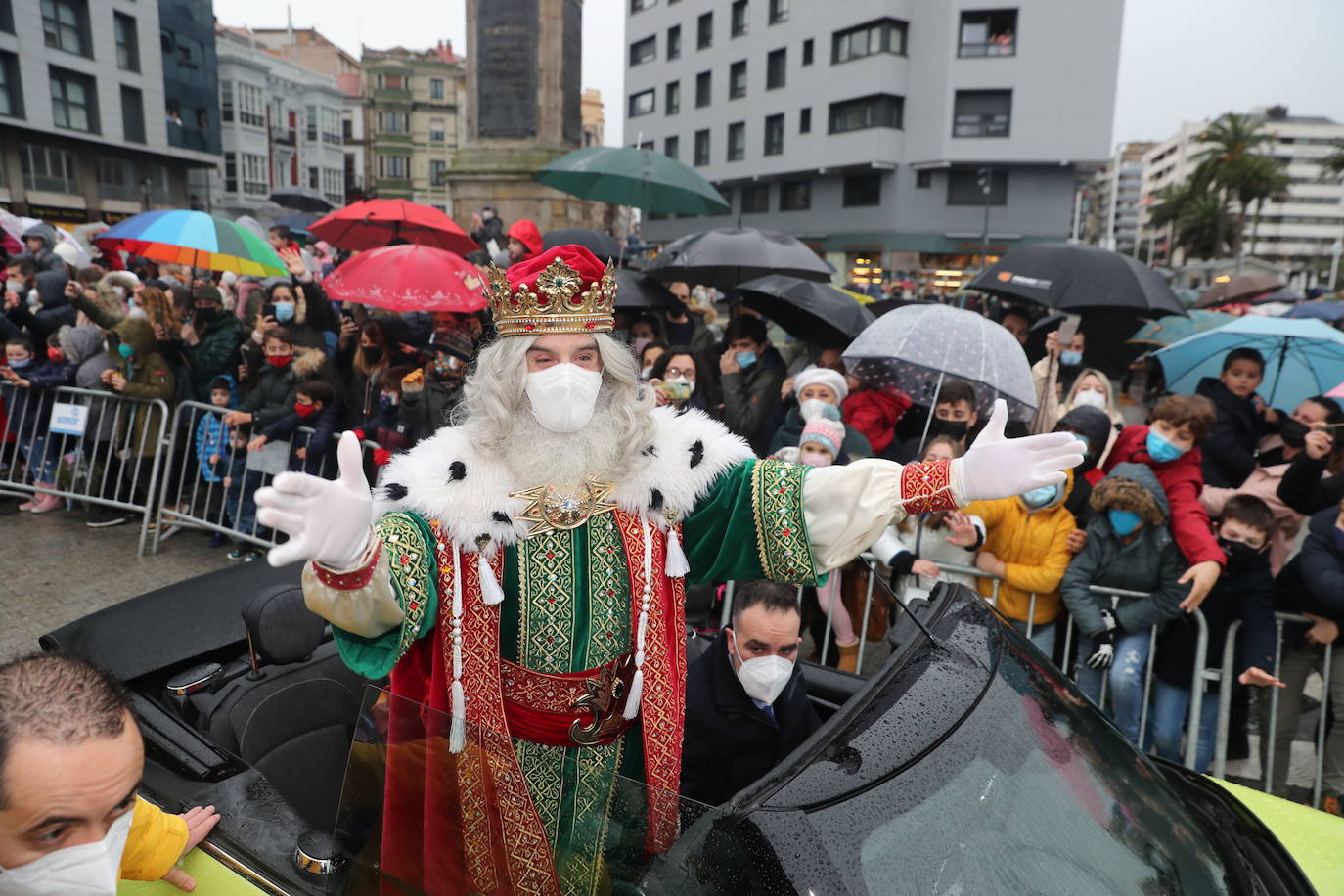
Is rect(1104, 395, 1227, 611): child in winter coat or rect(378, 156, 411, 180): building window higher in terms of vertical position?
rect(378, 156, 411, 180): building window

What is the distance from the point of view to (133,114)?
35031mm

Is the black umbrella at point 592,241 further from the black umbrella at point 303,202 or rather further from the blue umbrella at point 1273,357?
the black umbrella at point 303,202

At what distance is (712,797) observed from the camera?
2.51 meters

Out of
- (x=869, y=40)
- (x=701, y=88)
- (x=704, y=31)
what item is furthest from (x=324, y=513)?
(x=704, y=31)

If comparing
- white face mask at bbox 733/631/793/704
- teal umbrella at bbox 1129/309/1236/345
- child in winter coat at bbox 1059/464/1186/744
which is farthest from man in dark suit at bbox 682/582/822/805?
teal umbrella at bbox 1129/309/1236/345

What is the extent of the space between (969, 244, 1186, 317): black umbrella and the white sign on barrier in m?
6.62

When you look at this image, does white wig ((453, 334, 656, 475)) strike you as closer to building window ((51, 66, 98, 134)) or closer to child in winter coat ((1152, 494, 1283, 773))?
child in winter coat ((1152, 494, 1283, 773))

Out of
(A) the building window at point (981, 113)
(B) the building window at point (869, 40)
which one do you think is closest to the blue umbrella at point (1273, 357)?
(A) the building window at point (981, 113)

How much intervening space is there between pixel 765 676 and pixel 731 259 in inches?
228

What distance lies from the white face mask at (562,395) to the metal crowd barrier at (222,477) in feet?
11.7

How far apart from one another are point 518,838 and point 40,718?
0.93 meters

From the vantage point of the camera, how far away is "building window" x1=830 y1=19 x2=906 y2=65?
1335 inches

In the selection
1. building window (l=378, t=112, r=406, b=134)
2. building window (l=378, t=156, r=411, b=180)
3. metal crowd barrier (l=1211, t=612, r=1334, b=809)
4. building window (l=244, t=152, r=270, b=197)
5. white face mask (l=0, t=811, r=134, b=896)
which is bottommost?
metal crowd barrier (l=1211, t=612, r=1334, b=809)

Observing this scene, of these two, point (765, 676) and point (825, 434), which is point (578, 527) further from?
point (825, 434)
